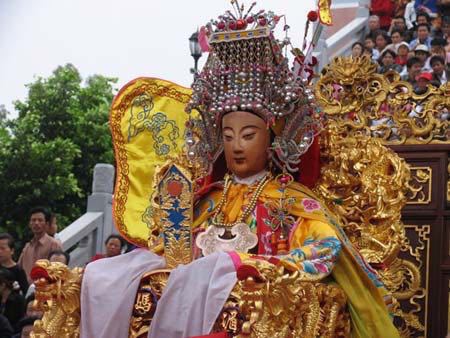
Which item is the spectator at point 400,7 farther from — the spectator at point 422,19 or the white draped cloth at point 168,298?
the white draped cloth at point 168,298

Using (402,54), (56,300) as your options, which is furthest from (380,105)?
(402,54)

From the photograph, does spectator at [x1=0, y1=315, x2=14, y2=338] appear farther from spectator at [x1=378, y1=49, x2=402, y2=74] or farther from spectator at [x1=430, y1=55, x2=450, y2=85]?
spectator at [x1=378, y1=49, x2=402, y2=74]

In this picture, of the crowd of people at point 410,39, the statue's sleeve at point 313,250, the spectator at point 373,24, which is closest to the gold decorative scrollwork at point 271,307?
the statue's sleeve at point 313,250

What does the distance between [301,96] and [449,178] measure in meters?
1.63

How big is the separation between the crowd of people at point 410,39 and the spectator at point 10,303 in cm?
443

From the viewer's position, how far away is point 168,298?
7391 millimetres

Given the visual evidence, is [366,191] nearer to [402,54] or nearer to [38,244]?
[38,244]

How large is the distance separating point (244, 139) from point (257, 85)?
364 mm

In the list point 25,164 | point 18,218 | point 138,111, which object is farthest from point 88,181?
point 138,111

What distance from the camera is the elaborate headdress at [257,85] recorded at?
8.23 meters

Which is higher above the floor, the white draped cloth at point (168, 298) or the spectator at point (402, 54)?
the spectator at point (402, 54)

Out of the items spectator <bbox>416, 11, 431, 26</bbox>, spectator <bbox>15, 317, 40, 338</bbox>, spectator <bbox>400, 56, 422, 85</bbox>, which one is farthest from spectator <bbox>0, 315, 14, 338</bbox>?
spectator <bbox>416, 11, 431, 26</bbox>

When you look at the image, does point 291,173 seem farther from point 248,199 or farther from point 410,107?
point 410,107

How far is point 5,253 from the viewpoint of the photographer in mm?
11484
